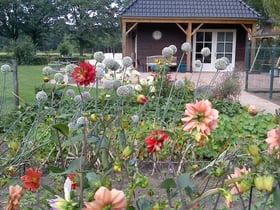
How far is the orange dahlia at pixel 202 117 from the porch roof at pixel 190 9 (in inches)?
A: 572

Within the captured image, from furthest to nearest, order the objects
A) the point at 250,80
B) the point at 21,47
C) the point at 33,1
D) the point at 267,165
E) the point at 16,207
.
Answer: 1. the point at 33,1
2. the point at 21,47
3. the point at 250,80
4. the point at 16,207
5. the point at 267,165

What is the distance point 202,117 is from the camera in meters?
0.94

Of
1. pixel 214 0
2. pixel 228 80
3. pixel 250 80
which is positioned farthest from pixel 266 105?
pixel 214 0

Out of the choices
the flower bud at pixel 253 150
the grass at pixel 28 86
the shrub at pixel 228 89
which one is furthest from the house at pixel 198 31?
the flower bud at pixel 253 150

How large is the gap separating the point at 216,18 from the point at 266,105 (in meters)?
8.37

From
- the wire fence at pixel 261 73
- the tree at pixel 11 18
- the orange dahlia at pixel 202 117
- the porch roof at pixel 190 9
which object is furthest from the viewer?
the tree at pixel 11 18

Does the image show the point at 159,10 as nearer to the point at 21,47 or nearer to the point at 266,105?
the point at 266,105

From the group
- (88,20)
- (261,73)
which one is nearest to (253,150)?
(261,73)

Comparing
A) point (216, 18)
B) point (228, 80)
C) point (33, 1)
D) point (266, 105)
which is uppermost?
point (33, 1)

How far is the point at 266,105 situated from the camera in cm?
777

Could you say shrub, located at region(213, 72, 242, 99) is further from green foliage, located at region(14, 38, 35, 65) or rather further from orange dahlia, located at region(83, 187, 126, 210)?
green foliage, located at region(14, 38, 35, 65)

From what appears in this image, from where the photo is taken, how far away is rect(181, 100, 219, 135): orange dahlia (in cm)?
93

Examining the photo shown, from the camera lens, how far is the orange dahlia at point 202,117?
928mm

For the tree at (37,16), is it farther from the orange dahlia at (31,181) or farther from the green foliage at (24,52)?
the orange dahlia at (31,181)
